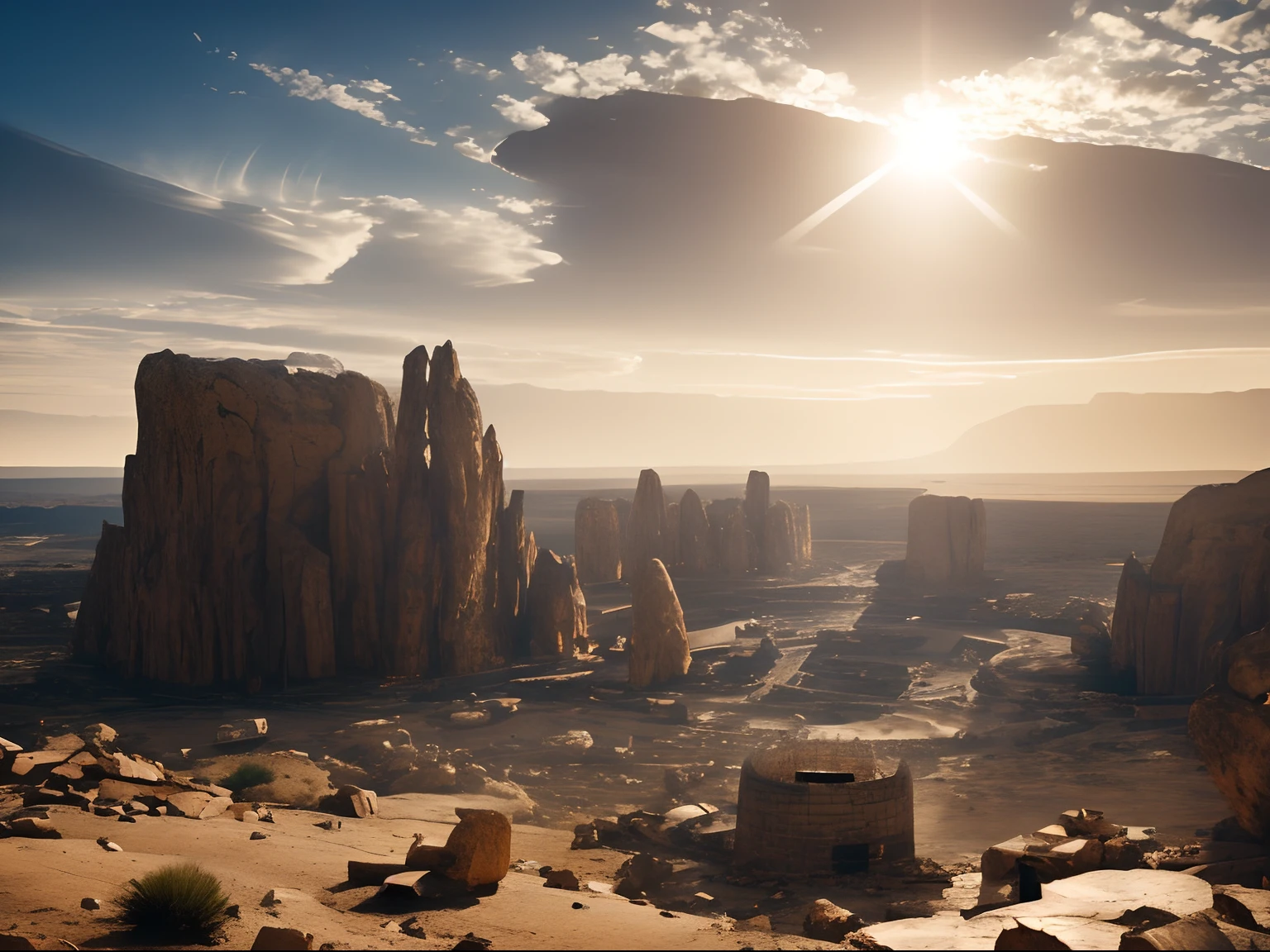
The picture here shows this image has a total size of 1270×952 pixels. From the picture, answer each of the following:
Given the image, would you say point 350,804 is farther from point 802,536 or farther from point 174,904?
point 802,536

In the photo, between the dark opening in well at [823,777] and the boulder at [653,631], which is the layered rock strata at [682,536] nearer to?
Result: the boulder at [653,631]

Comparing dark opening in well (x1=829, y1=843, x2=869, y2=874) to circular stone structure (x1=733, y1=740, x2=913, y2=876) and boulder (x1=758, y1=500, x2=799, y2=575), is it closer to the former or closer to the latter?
circular stone structure (x1=733, y1=740, x2=913, y2=876)

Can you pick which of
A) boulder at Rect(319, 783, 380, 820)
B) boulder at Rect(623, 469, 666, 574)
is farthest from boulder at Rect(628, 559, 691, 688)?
boulder at Rect(623, 469, 666, 574)

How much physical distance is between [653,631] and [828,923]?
26978 millimetres

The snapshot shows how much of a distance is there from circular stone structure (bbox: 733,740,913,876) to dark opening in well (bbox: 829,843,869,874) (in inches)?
0.6

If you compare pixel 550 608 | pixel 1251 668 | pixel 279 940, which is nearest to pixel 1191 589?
pixel 1251 668

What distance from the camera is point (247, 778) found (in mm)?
22406

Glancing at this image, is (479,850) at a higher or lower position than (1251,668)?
lower

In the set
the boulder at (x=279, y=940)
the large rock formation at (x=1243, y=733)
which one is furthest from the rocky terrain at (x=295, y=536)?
the boulder at (x=279, y=940)

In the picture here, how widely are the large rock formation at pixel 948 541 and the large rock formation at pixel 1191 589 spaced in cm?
3091

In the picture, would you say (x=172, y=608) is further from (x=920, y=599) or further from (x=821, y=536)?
(x=821, y=536)

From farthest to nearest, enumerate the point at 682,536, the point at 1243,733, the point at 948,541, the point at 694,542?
1. the point at 682,536
2. the point at 694,542
3. the point at 948,541
4. the point at 1243,733

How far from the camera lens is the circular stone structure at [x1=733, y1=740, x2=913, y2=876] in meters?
16.7

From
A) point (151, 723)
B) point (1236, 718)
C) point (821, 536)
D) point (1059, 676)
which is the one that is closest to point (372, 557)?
point (151, 723)
